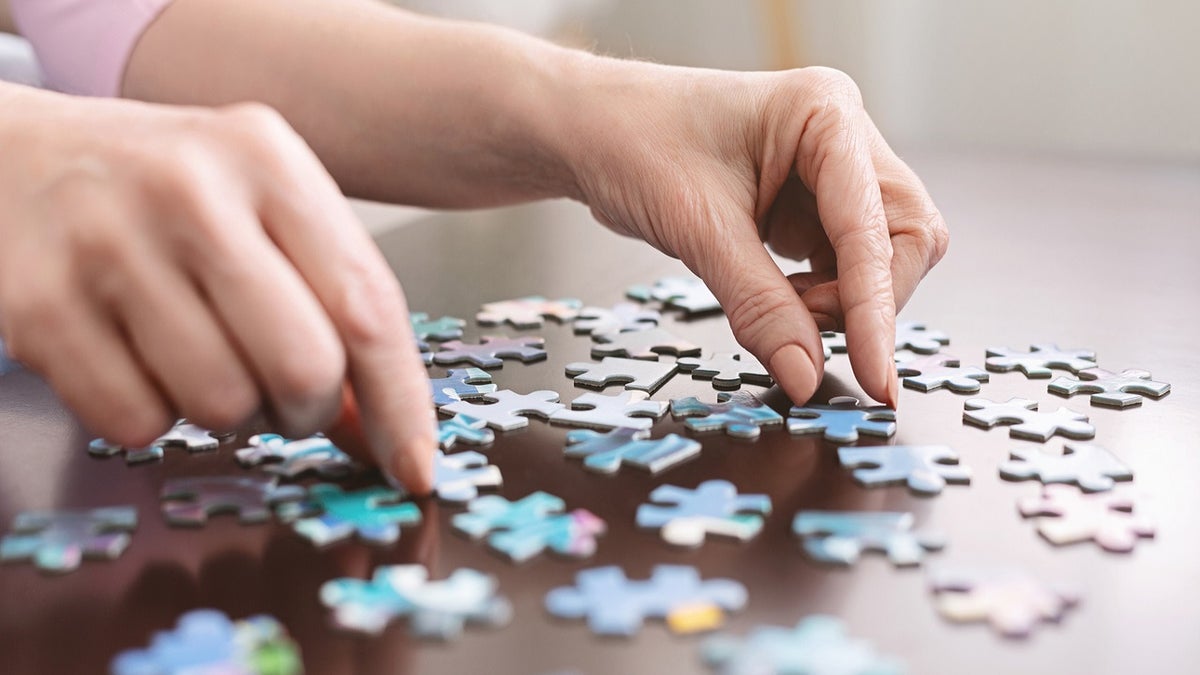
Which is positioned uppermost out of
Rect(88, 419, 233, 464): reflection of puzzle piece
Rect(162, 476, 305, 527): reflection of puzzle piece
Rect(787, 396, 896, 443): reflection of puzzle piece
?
Rect(162, 476, 305, 527): reflection of puzzle piece

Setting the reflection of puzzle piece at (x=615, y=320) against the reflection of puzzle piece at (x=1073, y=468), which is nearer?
the reflection of puzzle piece at (x=1073, y=468)

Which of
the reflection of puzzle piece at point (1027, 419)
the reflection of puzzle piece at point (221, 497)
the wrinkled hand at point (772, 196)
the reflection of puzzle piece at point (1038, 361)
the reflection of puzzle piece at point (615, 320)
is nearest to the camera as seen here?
the reflection of puzzle piece at point (221, 497)

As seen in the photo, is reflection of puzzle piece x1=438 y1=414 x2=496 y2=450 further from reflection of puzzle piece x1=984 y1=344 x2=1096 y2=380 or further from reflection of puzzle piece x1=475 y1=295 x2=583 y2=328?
reflection of puzzle piece x1=984 y1=344 x2=1096 y2=380

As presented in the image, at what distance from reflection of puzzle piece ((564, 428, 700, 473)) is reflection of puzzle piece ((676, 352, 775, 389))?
0.64 ft

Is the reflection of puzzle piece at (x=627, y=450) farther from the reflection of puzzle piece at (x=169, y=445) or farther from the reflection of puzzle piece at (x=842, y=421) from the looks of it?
the reflection of puzzle piece at (x=169, y=445)

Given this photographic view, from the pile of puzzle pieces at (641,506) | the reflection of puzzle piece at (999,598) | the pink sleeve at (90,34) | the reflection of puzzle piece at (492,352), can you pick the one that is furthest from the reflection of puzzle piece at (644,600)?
the pink sleeve at (90,34)

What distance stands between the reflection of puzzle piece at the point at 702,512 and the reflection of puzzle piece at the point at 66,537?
0.39 m

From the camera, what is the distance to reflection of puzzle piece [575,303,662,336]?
1.49m

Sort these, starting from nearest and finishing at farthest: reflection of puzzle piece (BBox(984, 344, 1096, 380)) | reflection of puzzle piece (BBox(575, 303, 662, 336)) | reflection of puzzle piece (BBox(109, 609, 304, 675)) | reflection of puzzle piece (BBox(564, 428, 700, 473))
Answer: reflection of puzzle piece (BBox(109, 609, 304, 675)), reflection of puzzle piece (BBox(564, 428, 700, 473)), reflection of puzzle piece (BBox(984, 344, 1096, 380)), reflection of puzzle piece (BBox(575, 303, 662, 336))

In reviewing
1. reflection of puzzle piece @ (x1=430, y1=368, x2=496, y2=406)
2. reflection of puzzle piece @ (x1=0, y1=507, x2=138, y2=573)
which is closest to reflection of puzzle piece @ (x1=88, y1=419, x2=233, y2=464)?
reflection of puzzle piece @ (x1=0, y1=507, x2=138, y2=573)

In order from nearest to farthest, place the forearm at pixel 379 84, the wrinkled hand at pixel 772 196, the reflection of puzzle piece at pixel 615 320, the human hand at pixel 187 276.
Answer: the human hand at pixel 187 276, the wrinkled hand at pixel 772 196, the reflection of puzzle piece at pixel 615 320, the forearm at pixel 379 84

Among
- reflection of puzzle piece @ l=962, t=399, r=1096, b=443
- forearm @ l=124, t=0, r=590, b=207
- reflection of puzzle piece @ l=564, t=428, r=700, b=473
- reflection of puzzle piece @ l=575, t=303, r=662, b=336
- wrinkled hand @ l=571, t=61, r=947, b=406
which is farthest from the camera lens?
forearm @ l=124, t=0, r=590, b=207

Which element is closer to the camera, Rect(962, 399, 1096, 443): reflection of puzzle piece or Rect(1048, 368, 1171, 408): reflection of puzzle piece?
Rect(962, 399, 1096, 443): reflection of puzzle piece

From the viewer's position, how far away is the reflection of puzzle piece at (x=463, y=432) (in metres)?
1.07
